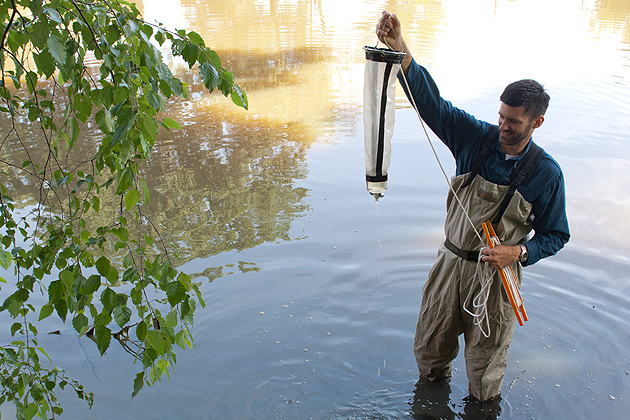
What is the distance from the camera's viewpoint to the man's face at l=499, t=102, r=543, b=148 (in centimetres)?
250

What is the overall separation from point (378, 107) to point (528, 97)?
74 cm

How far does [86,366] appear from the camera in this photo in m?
3.57

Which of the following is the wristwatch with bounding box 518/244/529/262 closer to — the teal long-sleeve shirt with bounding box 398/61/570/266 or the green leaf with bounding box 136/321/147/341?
the teal long-sleeve shirt with bounding box 398/61/570/266

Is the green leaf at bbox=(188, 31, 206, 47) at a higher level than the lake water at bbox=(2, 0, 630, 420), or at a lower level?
higher

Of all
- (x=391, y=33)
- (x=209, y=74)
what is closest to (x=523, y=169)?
(x=391, y=33)

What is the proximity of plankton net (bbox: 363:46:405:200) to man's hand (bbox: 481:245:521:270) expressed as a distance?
0.64 m

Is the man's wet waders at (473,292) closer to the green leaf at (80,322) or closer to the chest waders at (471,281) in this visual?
the chest waders at (471,281)

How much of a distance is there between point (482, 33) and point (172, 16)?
12352 millimetres

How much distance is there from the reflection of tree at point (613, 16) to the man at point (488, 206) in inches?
673

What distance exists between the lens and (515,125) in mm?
2516

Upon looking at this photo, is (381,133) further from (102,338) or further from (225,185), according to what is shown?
(225,185)

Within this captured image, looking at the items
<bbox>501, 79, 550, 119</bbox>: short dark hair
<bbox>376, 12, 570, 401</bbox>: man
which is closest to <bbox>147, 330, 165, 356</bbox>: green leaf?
<bbox>376, 12, 570, 401</bbox>: man

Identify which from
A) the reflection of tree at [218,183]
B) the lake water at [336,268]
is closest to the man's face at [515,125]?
the lake water at [336,268]

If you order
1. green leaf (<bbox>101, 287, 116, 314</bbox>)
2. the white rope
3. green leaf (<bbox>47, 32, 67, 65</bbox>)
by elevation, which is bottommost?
the white rope
